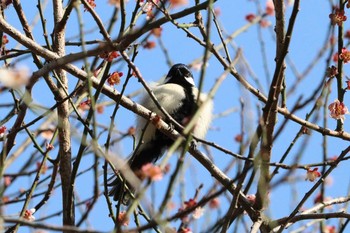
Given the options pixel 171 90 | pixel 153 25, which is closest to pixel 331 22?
pixel 153 25

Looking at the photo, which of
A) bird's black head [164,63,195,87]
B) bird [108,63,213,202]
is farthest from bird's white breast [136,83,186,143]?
bird's black head [164,63,195,87]

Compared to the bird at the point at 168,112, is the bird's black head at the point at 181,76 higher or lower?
higher

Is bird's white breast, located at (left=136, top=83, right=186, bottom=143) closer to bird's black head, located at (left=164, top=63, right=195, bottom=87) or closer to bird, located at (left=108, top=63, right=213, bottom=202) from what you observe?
bird, located at (left=108, top=63, right=213, bottom=202)

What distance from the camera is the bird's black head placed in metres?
5.57

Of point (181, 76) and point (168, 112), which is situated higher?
point (181, 76)

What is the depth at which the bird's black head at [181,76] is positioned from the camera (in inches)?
219

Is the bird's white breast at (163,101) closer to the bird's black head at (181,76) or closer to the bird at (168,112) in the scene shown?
the bird at (168,112)

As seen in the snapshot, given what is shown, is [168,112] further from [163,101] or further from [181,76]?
[181,76]

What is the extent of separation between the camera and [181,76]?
5.66 m

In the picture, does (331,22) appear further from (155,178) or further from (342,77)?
(155,178)

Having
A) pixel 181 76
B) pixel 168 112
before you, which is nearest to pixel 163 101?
pixel 168 112

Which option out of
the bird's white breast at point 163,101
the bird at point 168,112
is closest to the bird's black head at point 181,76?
the bird at point 168,112

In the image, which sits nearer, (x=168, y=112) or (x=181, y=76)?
(x=168, y=112)

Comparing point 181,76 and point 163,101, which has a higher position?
point 181,76
